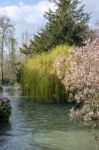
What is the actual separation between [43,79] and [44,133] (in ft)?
46.7

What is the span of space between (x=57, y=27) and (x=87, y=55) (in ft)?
81.6

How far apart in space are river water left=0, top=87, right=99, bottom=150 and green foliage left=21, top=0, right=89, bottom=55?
13.9 meters

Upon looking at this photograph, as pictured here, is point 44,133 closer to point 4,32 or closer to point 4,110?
point 4,110

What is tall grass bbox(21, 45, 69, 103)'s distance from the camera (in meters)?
29.5

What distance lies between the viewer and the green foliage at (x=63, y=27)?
35.0 metres

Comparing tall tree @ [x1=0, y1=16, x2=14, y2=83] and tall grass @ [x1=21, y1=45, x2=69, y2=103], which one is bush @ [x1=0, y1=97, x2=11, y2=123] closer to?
tall grass @ [x1=21, y1=45, x2=69, y2=103]

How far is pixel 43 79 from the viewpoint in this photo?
98.0ft

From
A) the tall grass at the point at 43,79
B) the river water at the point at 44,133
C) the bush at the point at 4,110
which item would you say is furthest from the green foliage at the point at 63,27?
the bush at the point at 4,110

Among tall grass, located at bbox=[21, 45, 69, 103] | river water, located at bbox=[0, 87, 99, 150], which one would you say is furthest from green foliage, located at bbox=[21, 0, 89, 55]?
river water, located at bbox=[0, 87, 99, 150]

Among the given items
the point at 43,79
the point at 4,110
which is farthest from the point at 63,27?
the point at 4,110

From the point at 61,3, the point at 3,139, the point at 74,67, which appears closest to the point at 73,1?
the point at 61,3

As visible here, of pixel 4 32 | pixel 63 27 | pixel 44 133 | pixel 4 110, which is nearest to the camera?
pixel 44 133

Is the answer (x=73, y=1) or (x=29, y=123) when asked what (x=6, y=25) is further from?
(x=29, y=123)

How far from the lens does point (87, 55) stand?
410 inches
